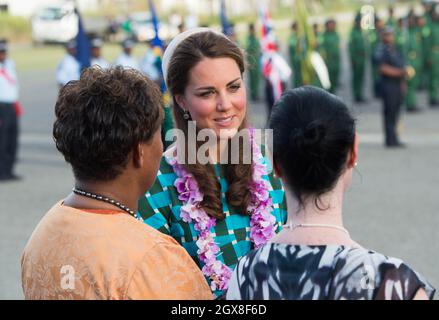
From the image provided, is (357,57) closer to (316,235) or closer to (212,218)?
(212,218)

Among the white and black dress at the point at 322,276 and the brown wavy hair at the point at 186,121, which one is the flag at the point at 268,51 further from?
the white and black dress at the point at 322,276

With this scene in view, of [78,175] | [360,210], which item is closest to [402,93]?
[360,210]

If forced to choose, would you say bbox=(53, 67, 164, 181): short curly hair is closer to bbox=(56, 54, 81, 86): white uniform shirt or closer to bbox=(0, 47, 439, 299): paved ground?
bbox=(0, 47, 439, 299): paved ground

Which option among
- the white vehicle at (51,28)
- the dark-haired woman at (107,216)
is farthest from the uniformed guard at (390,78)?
the white vehicle at (51,28)

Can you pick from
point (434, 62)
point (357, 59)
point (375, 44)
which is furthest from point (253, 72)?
point (434, 62)

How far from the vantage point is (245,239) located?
313 centimetres

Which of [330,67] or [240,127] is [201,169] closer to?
[240,127]

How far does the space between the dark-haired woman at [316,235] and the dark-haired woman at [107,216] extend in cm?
20

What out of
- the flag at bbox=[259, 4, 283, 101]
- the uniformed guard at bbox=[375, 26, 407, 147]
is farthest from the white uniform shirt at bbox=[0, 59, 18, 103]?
the uniformed guard at bbox=[375, 26, 407, 147]

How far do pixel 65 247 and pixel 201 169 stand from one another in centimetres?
91

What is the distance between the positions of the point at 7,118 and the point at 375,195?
16.9 ft

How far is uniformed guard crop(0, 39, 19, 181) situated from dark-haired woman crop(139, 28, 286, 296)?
9.20 meters

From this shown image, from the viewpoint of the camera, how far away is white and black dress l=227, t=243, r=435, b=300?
2.06 m
